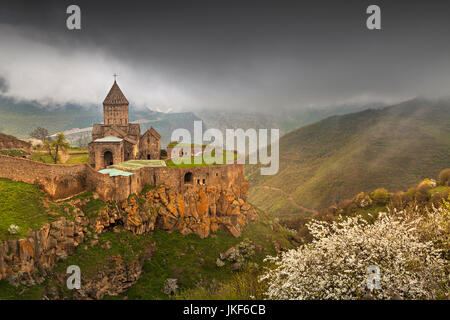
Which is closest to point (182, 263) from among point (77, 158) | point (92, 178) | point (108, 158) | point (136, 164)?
point (136, 164)

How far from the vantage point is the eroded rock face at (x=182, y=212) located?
23792mm

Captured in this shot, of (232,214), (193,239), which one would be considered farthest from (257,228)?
(193,239)

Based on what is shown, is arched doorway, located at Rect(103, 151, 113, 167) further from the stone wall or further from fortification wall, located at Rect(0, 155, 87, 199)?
the stone wall

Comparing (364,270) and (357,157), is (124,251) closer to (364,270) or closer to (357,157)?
(364,270)

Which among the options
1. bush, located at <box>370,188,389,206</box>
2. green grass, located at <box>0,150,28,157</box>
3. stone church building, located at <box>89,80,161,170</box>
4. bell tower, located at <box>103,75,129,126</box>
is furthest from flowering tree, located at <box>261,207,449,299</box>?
bush, located at <box>370,188,389,206</box>

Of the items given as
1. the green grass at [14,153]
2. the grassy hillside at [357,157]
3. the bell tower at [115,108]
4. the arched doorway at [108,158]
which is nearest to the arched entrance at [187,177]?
the arched doorway at [108,158]

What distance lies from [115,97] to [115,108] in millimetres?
1900

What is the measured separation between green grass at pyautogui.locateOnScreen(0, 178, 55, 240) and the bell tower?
2131cm

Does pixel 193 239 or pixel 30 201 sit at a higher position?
pixel 30 201

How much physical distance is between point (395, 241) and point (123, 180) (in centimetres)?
2279

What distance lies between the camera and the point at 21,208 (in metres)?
16.9

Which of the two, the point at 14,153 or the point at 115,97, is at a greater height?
the point at 115,97
